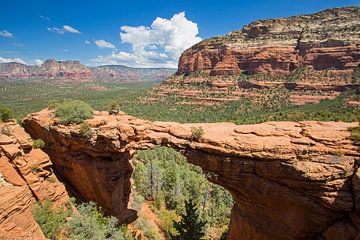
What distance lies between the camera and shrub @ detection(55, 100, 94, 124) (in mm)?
22453

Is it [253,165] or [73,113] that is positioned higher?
[73,113]

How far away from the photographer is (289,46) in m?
122

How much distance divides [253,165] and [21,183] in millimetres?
17851

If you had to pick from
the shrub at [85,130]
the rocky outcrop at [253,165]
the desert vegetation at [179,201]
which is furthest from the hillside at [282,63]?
the shrub at [85,130]

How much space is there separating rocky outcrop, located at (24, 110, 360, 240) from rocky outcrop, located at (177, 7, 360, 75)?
11165 cm

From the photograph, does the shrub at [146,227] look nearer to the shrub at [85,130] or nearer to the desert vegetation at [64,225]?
the desert vegetation at [64,225]

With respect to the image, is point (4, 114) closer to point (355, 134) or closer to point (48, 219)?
point (48, 219)

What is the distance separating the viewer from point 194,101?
123500 mm

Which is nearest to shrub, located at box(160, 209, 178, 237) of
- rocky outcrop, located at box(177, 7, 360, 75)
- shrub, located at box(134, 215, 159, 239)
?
shrub, located at box(134, 215, 159, 239)

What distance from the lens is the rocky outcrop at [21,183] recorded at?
1249 cm

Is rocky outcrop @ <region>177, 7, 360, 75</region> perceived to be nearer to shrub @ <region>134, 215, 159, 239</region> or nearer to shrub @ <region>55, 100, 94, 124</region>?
shrub @ <region>134, 215, 159, 239</region>

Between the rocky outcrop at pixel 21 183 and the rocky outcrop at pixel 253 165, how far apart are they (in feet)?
7.12

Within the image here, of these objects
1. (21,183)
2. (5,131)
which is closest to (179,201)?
(21,183)

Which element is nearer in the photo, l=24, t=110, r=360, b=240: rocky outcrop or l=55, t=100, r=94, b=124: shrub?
l=24, t=110, r=360, b=240: rocky outcrop
